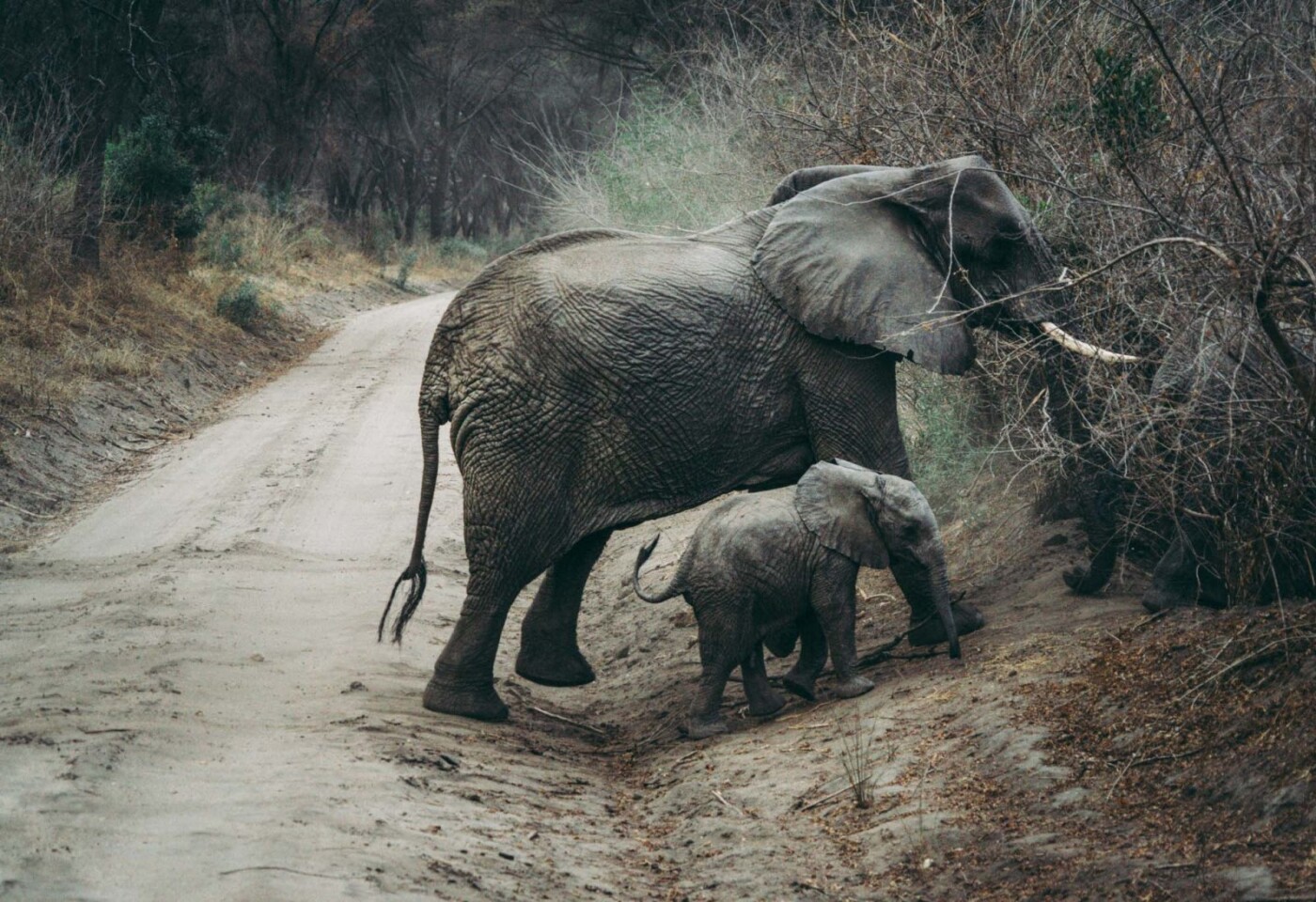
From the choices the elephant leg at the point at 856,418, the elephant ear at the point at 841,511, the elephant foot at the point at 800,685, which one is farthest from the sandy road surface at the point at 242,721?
the elephant leg at the point at 856,418

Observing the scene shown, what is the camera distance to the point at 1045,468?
8.52 meters

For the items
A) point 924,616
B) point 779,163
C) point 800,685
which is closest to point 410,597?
point 800,685

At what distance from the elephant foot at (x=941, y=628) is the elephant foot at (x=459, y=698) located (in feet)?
7.03

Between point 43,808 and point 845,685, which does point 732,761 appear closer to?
point 845,685

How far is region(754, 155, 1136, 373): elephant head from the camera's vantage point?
24.1 feet

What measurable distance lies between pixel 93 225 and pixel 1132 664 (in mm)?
16120

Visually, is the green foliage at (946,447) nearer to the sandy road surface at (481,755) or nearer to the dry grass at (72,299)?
the sandy road surface at (481,755)

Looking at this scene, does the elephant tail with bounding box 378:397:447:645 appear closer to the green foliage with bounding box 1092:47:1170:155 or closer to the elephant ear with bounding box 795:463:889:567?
the elephant ear with bounding box 795:463:889:567

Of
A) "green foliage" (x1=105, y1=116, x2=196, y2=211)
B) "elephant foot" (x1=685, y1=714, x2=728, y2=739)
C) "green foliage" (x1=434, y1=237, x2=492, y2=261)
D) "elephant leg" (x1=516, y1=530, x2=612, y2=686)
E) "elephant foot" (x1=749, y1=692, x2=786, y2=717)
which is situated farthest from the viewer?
"green foliage" (x1=434, y1=237, x2=492, y2=261)

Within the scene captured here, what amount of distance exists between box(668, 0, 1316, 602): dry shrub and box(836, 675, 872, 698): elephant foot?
1337 millimetres

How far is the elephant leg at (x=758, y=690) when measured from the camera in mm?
6969

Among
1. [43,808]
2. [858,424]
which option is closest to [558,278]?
[858,424]

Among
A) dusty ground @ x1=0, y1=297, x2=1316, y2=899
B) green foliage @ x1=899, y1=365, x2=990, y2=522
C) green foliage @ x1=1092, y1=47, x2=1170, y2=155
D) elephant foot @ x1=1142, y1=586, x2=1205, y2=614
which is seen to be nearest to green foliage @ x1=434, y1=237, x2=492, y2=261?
green foliage @ x1=899, y1=365, x2=990, y2=522

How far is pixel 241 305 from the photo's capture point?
20750mm
